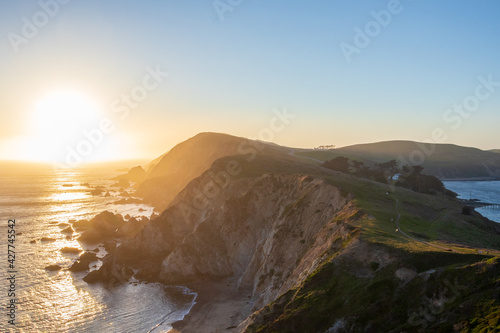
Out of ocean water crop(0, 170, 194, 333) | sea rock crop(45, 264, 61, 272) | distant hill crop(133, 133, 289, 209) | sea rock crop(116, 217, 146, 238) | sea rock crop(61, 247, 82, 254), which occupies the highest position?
distant hill crop(133, 133, 289, 209)

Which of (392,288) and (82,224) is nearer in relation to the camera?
(392,288)

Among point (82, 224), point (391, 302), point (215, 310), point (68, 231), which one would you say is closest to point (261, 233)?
point (215, 310)

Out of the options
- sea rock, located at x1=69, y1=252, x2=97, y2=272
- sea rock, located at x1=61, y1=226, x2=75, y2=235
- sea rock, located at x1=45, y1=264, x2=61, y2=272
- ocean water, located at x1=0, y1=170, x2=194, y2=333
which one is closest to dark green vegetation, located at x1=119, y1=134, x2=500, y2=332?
ocean water, located at x1=0, y1=170, x2=194, y2=333

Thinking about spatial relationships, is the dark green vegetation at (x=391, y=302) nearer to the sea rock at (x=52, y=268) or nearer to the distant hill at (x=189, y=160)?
the sea rock at (x=52, y=268)

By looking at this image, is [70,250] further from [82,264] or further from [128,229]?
[128,229]

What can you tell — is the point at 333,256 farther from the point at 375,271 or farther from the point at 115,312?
the point at 115,312

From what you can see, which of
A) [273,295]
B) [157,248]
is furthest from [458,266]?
[157,248]

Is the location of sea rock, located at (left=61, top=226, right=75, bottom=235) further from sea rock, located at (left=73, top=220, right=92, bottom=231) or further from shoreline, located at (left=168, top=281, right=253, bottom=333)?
shoreline, located at (left=168, top=281, right=253, bottom=333)

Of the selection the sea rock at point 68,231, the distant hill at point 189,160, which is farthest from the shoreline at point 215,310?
the distant hill at point 189,160
